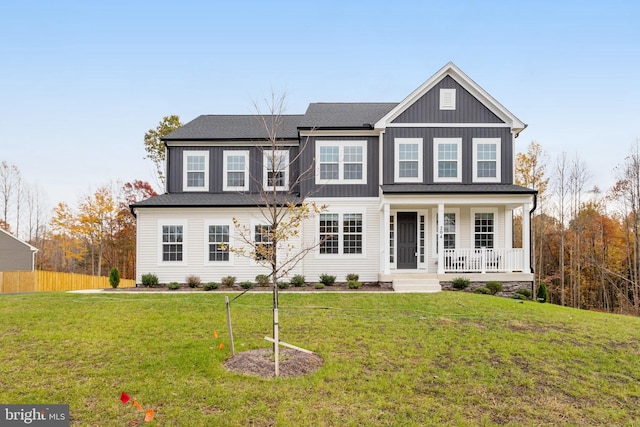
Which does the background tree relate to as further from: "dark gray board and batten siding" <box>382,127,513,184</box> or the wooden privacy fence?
"dark gray board and batten siding" <box>382,127,513,184</box>

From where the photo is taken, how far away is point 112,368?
20.2 feet

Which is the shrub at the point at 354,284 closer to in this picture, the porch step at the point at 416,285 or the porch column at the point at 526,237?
the porch step at the point at 416,285

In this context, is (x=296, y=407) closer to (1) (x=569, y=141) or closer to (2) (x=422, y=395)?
(2) (x=422, y=395)

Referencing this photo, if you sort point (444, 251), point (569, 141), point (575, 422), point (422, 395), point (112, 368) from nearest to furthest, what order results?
point (575, 422)
point (422, 395)
point (112, 368)
point (444, 251)
point (569, 141)

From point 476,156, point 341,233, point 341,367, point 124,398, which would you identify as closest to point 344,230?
point 341,233

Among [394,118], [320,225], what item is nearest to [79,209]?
[320,225]

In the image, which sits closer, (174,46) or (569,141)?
(174,46)

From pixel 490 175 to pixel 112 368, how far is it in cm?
1512

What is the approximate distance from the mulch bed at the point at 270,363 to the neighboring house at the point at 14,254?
3050 cm

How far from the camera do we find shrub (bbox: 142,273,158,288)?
52.6ft

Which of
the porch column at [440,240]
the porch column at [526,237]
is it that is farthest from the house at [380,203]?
the porch column at [526,237]

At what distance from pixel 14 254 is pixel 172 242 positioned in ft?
67.8

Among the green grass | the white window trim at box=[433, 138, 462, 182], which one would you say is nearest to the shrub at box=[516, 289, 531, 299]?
the green grass

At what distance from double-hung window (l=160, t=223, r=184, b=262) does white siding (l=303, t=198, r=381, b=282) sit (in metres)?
5.16
